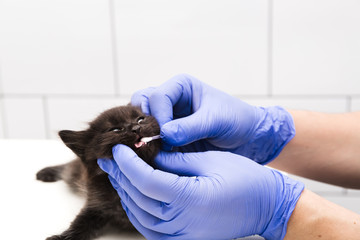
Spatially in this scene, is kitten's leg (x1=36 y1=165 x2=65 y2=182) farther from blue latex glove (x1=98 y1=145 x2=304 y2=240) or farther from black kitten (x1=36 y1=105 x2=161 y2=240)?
blue latex glove (x1=98 y1=145 x2=304 y2=240)

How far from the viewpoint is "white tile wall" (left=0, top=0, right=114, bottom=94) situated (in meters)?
2.59

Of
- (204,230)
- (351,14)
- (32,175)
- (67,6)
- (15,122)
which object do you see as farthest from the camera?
(15,122)

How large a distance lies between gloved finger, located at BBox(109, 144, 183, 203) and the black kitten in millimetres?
80

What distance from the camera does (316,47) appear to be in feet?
8.05

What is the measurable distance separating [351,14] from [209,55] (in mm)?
1024

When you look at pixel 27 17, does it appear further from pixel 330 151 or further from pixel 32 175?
pixel 330 151

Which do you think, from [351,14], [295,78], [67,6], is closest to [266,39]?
[295,78]

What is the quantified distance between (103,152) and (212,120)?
1.34ft

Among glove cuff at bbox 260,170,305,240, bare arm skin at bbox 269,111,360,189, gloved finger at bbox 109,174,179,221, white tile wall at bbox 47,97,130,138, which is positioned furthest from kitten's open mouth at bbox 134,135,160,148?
white tile wall at bbox 47,97,130,138

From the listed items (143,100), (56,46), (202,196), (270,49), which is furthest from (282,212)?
(56,46)

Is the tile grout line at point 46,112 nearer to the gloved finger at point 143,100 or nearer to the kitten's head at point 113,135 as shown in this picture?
the gloved finger at point 143,100

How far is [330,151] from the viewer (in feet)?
4.91

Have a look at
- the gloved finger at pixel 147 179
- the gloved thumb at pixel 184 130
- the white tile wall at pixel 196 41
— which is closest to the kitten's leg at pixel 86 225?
the gloved finger at pixel 147 179

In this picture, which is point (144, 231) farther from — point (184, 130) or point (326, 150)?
point (326, 150)
